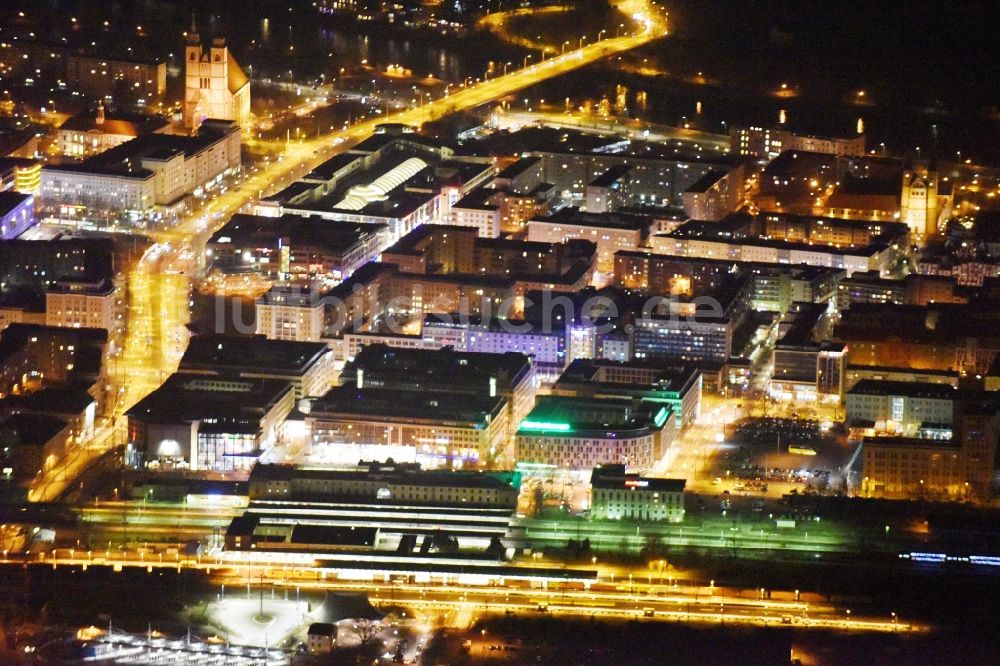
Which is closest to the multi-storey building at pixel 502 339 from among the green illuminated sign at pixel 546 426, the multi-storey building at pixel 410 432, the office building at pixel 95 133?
the multi-storey building at pixel 410 432

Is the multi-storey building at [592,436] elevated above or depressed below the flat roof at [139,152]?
below

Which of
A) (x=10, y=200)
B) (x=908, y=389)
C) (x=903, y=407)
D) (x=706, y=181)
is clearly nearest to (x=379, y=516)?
(x=903, y=407)

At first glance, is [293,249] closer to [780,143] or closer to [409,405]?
[409,405]

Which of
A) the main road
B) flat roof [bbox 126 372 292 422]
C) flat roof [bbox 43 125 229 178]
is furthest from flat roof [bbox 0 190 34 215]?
flat roof [bbox 126 372 292 422]

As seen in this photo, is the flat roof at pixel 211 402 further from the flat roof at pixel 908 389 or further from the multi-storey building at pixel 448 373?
the flat roof at pixel 908 389

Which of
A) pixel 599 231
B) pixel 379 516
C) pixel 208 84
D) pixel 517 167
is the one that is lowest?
pixel 379 516

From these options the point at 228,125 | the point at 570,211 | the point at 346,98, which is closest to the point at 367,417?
the point at 570,211

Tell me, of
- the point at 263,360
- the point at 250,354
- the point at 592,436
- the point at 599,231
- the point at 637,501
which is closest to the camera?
the point at 637,501
